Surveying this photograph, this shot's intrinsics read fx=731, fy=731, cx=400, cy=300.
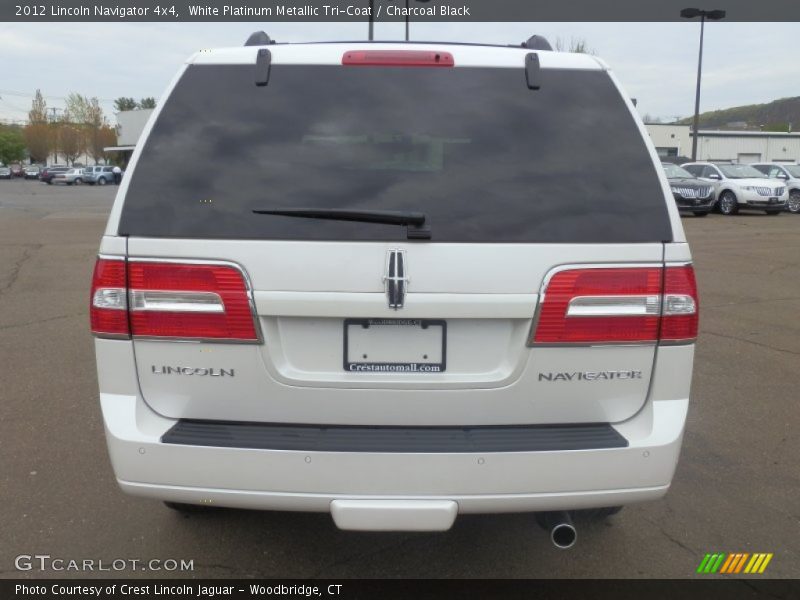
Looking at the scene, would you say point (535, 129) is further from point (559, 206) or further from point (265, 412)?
point (265, 412)

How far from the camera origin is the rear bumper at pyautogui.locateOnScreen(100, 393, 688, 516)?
8.02ft

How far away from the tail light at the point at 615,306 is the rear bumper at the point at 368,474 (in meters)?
0.38

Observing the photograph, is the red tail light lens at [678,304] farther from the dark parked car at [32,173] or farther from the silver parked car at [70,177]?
the dark parked car at [32,173]

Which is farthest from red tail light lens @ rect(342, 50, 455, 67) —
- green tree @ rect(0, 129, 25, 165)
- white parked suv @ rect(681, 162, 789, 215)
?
green tree @ rect(0, 129, 25, 165)

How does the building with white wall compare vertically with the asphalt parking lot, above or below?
above

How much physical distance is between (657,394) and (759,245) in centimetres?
1427

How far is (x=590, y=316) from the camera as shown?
2.46m

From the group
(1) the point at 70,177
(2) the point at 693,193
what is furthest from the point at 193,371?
(1) the point at 70,177

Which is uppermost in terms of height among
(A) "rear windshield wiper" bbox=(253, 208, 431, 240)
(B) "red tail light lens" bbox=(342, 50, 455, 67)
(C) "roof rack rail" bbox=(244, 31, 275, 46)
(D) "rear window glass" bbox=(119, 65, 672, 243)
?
(C) "roof rack rail" bbox=(244, 31, 275, 46)

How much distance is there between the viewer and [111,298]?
2.50 metres

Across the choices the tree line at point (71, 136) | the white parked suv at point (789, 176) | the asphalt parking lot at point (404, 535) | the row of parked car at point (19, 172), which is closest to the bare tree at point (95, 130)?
the tree line at point (71, 136)

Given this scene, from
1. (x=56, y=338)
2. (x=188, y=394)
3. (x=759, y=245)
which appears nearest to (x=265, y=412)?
(x=188, y=394)

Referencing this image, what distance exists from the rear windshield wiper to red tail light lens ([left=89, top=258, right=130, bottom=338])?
1.76ft

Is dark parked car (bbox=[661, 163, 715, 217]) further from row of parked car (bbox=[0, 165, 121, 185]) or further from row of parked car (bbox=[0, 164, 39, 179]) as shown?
row of parked car (bbox=[0, 164, 39, 179])
